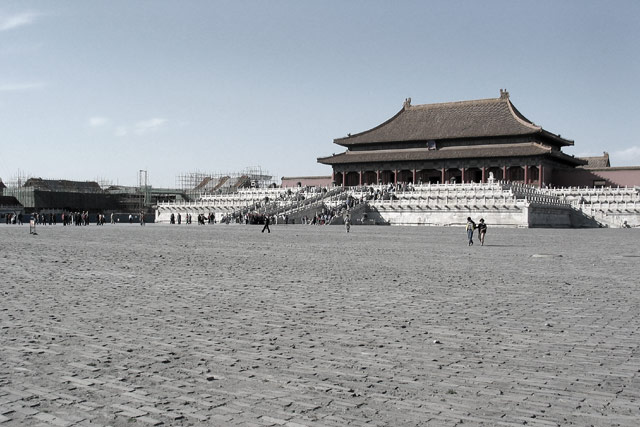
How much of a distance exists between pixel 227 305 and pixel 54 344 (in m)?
2.94

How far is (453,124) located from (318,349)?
7193 cm

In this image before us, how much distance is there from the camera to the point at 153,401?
477 centimetres

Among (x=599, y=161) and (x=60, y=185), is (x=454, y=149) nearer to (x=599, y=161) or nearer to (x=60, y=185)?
(x=599, y=161)

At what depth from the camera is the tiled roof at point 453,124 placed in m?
70.8

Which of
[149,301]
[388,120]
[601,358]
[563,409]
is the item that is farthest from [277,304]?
[388,120]

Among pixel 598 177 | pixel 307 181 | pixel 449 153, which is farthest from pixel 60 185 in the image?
pixel 598 177

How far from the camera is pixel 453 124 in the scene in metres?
75.7

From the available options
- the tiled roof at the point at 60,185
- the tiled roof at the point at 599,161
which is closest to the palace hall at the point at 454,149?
the tiled roof at the point at 599,161

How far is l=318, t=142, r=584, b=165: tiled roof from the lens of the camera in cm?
6619

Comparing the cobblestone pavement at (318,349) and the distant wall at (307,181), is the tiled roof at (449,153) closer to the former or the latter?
the distant wall at (307,181)

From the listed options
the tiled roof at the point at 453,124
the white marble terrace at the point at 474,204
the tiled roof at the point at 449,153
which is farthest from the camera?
the tiled roof at the point at 453,124

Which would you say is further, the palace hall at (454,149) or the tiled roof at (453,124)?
the tiled roof at (453,124)

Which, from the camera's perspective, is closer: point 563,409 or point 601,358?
point 563,409

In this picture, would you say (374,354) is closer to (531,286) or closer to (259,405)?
(259,405)
